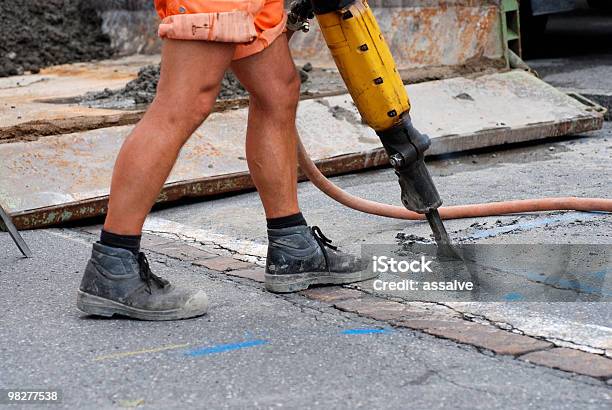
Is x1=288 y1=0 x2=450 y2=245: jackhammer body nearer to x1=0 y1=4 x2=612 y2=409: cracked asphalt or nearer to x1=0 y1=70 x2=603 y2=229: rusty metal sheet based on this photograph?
x1=0 y1=4 x2=612 y2=409: cracked asphalt

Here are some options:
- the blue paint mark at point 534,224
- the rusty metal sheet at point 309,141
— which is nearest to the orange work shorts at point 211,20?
the blue paint mark at point 534,224

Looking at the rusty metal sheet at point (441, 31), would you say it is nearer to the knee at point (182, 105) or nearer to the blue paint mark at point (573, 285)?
the blue paint mark at point (573, 285)

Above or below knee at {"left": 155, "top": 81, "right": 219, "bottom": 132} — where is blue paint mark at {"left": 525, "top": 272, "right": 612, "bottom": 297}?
below

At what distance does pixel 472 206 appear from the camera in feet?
14.6

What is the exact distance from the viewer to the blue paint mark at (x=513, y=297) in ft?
11.0

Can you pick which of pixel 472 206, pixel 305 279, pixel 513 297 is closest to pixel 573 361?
pixel 513 297

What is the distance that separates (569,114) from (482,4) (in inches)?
37.8

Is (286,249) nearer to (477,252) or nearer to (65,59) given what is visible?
(477,252)

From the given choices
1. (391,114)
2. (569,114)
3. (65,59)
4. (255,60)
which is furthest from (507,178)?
(65,59)

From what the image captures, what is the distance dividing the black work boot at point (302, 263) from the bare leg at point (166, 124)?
54 centimetres

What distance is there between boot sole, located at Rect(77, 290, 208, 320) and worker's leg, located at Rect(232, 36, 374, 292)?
0.41m

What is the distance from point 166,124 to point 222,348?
2.34ft

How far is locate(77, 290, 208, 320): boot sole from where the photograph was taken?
3.30 m

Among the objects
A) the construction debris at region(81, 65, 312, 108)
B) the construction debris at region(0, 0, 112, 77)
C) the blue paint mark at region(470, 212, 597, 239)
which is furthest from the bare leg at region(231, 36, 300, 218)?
the construction debris at region(0, 0, 112, 77)
